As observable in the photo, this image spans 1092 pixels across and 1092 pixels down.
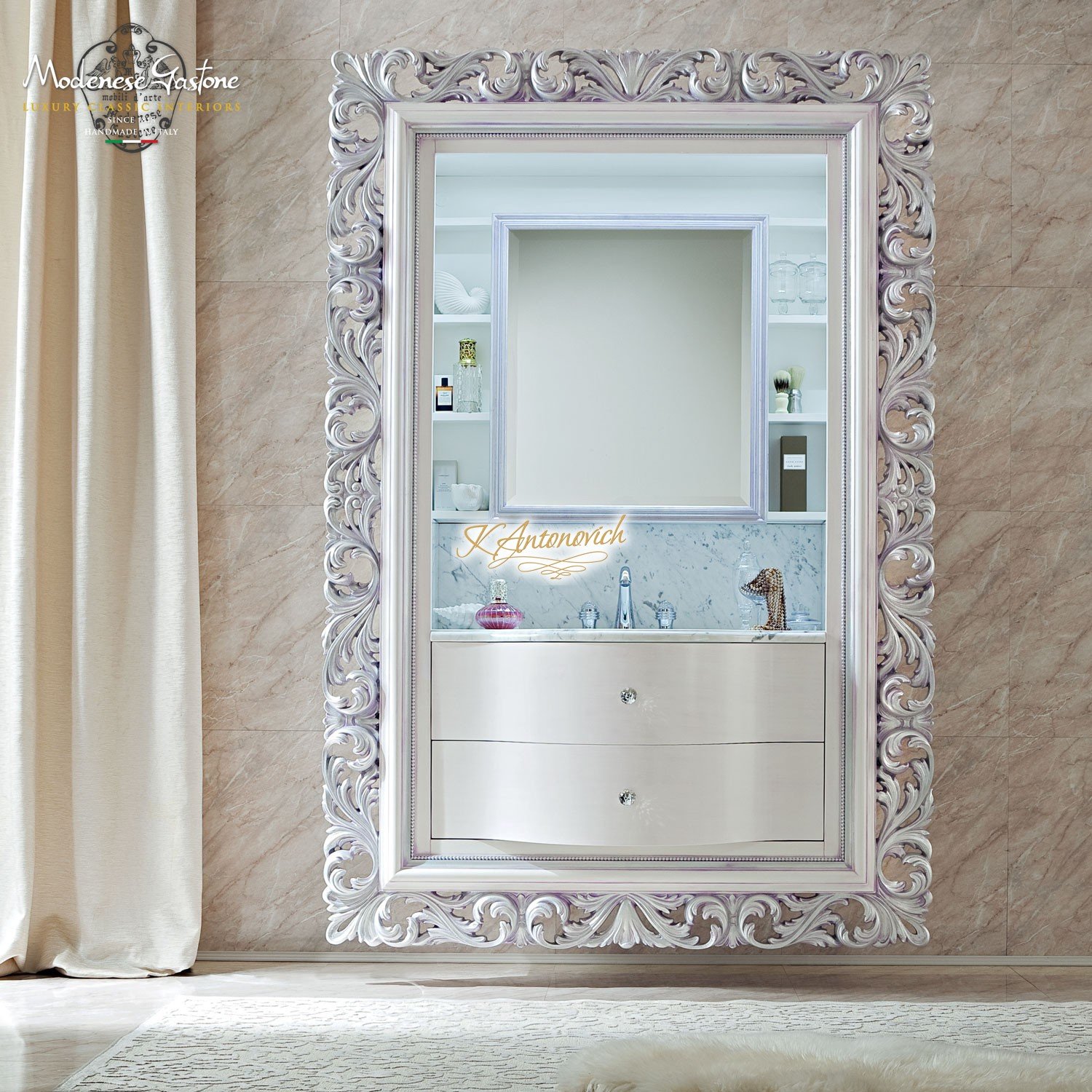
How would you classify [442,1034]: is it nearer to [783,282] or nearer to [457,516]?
[457,516]

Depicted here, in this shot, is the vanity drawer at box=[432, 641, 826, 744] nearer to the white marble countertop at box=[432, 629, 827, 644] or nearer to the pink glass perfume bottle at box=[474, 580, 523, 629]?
the white marble countertop at box=[432, 629, 827, 644]

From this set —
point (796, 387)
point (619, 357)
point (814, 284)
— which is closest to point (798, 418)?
point (796, 387)

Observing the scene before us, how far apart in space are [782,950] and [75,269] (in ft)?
7.90

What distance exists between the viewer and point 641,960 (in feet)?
7.87

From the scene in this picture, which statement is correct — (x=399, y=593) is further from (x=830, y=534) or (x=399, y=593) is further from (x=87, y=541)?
(x=830, y=534)

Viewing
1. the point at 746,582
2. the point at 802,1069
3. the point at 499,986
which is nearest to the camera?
the point at 802,1069

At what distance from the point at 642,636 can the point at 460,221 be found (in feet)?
3.50

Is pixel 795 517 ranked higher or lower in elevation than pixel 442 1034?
higher

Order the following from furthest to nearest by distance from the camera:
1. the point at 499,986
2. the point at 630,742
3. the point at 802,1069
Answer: the point at 499,986 < the point at 630,742 < the point at 802,1069

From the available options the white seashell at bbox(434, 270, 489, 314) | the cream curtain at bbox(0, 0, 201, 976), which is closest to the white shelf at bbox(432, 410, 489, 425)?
the white seashell at bbox(434, 270, 489, 314)

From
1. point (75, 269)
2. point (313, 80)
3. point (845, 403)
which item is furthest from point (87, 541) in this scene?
point (845, 403)

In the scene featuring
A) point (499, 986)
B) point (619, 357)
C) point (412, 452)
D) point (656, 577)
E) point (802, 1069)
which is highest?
point (619, 357)

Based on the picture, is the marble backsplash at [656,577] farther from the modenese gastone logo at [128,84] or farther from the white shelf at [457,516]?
the modenese gastone logo at [128,84]

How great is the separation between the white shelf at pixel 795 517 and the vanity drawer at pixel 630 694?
34 cm
